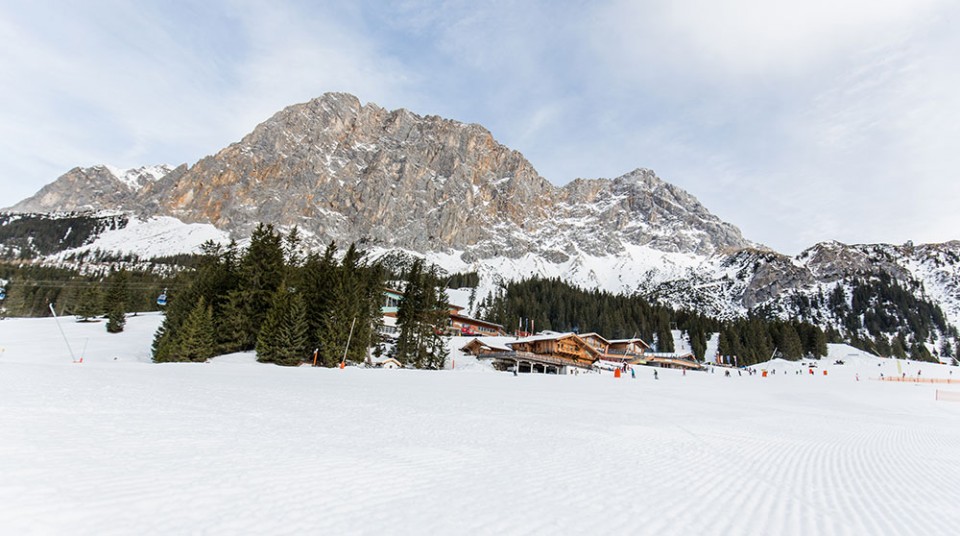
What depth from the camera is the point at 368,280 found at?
Answer: 48562 mm

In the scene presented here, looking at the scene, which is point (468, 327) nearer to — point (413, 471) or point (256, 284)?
point (256, 284)

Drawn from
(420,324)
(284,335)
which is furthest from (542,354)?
(284,335)

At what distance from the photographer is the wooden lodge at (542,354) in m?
56.9

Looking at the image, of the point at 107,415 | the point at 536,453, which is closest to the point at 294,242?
the point at 107,415

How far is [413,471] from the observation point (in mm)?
7016

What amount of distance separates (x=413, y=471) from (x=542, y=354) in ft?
185

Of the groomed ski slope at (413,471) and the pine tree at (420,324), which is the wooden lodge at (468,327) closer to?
the pine tree at (420,324)

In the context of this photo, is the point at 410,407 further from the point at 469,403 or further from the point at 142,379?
the point at 142,379

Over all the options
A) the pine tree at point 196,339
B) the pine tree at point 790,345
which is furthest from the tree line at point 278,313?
the pine tree at point 790,345

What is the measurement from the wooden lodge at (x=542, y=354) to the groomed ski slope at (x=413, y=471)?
1652 inches

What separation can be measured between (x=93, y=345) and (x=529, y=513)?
61.9 m

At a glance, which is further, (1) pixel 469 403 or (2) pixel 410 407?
(1) pixel 469 403

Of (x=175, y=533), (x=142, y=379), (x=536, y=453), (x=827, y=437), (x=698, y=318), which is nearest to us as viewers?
(x=175, y=533)

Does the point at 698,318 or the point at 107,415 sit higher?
the point at 698,318
